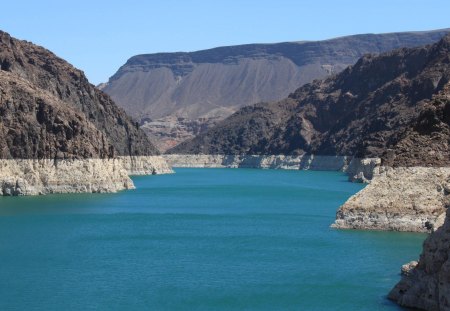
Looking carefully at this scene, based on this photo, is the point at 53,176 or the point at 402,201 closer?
the point at 402,201

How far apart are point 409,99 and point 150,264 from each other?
139481 mm

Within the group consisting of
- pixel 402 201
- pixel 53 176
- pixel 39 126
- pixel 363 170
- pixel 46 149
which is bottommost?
pixel 363 170

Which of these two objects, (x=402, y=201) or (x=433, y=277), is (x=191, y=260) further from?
(x=433, y=277)

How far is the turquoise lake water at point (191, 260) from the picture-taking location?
40375mm

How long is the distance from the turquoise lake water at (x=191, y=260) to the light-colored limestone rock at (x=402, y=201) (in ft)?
3.72

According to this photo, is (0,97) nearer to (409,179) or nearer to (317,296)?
(409,179)

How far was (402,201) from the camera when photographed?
57.3 metres

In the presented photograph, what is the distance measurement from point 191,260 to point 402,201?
1467cm

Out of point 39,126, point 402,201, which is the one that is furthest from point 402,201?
point 39,126

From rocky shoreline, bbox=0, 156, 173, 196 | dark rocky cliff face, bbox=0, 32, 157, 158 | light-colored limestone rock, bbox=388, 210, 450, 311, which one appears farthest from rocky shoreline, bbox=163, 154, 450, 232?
dark rocky cliff face, bbox=0, 32, 157, 158

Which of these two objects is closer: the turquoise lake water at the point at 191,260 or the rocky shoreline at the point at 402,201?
the turquoise lake water at the point at 191,260

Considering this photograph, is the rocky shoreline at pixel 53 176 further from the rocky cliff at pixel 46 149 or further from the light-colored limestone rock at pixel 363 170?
the light-colored limestone rock at pixel 363 170

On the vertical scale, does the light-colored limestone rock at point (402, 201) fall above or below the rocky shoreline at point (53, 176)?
above

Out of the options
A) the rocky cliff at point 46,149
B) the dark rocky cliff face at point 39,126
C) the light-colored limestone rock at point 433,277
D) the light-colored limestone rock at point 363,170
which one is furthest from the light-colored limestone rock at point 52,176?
the light-colored limestone rock at point 433,277
